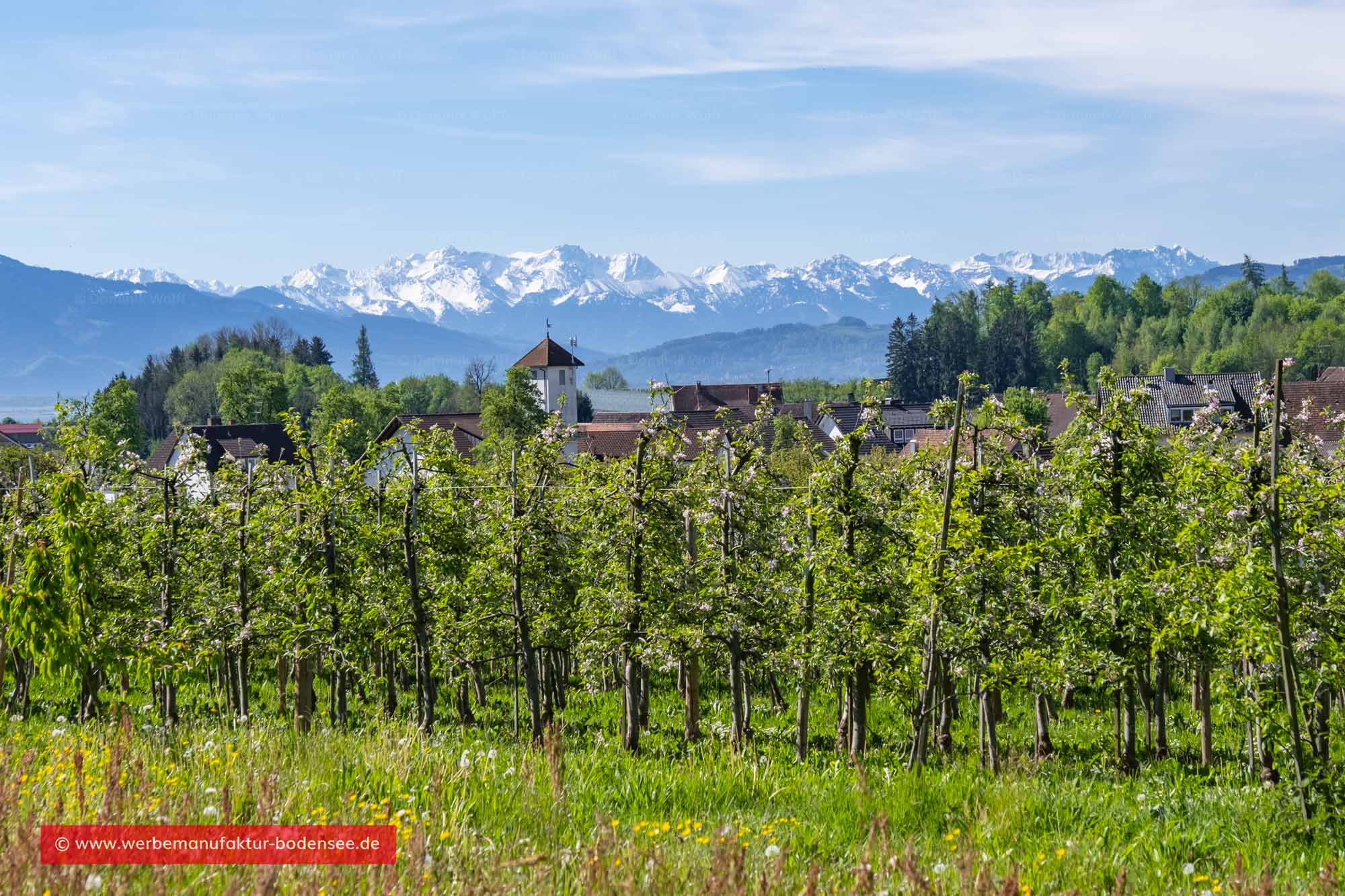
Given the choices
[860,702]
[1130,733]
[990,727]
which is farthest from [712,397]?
[990,727]

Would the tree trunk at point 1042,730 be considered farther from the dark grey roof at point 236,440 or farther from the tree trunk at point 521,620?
the dark grey roof at point 236,440

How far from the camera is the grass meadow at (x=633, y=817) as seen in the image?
602 cm

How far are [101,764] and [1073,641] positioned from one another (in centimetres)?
1137

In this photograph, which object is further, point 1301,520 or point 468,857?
point 1301,520

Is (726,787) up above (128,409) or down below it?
below

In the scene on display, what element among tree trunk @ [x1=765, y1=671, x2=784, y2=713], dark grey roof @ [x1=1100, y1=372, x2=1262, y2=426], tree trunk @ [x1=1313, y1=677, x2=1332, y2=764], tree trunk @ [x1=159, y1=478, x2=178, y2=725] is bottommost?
tree trunk @ [x1=765, y1=671, x2=784, y2=713]

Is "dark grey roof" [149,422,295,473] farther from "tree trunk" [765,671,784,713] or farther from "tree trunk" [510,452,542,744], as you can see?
"tree trunk" [510,452,542,744]

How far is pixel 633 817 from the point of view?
880cm

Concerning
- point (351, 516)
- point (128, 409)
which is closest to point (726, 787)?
point (351, 516)

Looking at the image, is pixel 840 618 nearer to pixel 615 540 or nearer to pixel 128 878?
pixel 615 540

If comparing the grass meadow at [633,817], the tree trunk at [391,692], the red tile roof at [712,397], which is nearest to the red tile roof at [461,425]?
the tree trunk at [391,692]

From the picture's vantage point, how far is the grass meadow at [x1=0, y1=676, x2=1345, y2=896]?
6.02m

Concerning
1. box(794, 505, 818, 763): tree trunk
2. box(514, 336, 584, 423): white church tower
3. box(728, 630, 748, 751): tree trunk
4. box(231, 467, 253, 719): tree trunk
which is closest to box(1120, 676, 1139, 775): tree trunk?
box(794, 505, 818, 763): tree trunk

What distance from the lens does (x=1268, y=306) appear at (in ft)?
643
